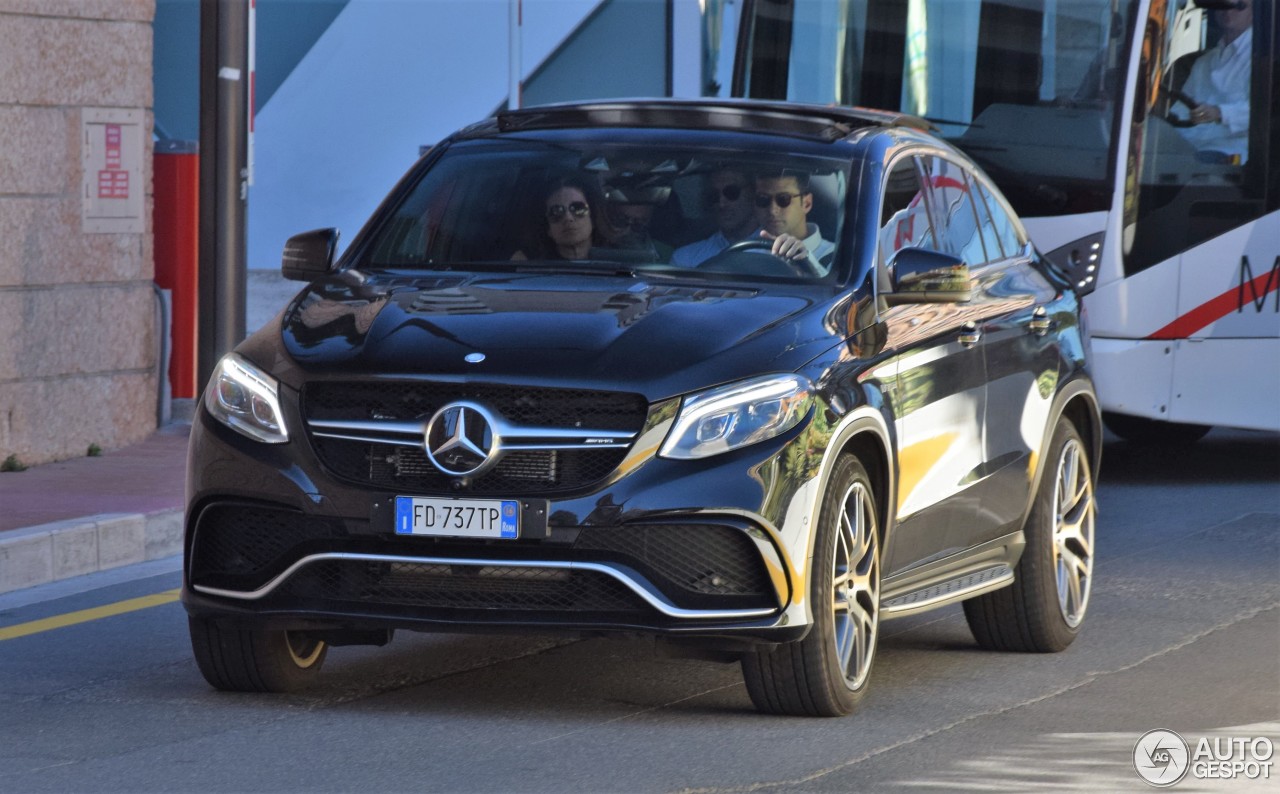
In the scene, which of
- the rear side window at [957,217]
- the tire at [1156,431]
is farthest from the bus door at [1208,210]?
the rear side window at [957,217]

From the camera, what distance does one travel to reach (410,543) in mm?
6219

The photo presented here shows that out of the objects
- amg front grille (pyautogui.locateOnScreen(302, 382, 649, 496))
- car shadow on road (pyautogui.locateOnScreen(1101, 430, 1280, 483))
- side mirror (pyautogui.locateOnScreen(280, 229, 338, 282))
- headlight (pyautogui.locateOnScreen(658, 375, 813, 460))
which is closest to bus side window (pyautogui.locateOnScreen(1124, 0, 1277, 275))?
car shadow on road (pyautogui.locateOnScreen(1101, 430, 1280, 483))

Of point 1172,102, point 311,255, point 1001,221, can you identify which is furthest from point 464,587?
point 1172,102

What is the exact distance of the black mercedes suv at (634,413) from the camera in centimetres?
616

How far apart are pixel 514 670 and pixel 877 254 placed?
1.66 m

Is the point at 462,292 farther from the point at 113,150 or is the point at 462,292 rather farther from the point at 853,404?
the point at 113,150

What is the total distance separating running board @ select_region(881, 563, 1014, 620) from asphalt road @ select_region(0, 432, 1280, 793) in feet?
0.86

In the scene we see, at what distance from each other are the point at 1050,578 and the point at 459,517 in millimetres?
2576

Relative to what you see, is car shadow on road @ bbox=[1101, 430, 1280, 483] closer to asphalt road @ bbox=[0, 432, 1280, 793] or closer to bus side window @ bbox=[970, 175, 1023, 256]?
asphalt road @ bbox=[0, 432, 1280, 793]

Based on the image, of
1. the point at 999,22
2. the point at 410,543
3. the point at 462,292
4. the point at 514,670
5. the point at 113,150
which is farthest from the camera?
the point at 999,22

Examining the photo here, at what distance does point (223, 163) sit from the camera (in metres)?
12.5

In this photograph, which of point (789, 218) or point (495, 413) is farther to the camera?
point (789, 218)

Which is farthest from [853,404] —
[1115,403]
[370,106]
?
[370,106]

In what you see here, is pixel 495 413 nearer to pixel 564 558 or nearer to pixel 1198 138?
pixel 564 558
